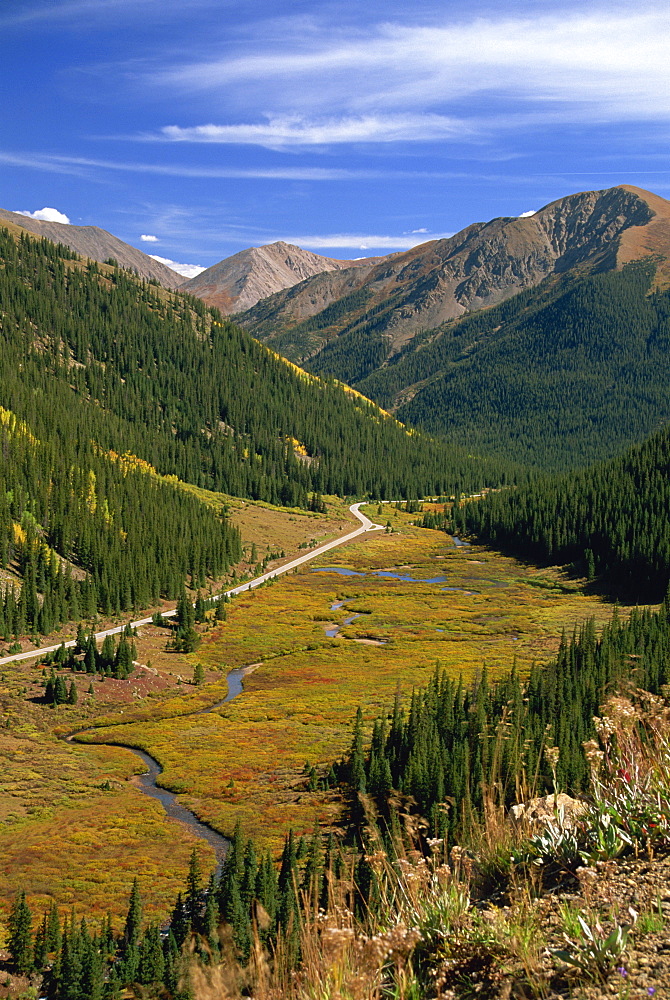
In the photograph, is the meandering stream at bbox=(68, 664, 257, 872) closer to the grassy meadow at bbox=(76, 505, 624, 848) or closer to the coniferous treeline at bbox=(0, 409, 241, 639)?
the grassy meadow at bbox=(76, 505, 624, 848)

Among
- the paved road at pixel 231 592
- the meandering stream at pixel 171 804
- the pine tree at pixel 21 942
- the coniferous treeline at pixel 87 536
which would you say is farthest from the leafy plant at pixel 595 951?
the coniferous treeline at pixel 87 536

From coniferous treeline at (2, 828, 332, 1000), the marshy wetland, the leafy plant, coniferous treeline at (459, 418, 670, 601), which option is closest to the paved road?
the marshy wetland

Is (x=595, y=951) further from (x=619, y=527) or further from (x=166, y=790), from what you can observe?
(x=619, y=527)

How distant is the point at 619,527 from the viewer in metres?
164

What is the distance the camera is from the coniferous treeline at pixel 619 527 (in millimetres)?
150875

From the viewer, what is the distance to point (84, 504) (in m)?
146

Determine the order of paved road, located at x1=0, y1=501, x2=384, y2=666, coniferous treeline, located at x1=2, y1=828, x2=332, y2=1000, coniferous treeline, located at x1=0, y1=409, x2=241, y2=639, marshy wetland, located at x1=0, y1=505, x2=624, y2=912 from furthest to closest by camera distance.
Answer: coniferous treeline, located at x1=0, y1=409, x2=241, y2=639 → paved road, located at x1=0, y1=501, x2=384, y2=666 → marshy wetland, located at x1=0, y1=505, x2=624, y2=912 → coniferous treeline, located at x1=2, y1=828, x2=332, y2=1000

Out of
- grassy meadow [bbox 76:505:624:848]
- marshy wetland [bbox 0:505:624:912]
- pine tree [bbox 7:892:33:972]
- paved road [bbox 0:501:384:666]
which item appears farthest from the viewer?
paved road [bbox 0:501:384:666]

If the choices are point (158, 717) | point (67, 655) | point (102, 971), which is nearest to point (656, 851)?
point (102, 971)

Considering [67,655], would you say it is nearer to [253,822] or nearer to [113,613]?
[113,613]

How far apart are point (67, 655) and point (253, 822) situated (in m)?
46.5

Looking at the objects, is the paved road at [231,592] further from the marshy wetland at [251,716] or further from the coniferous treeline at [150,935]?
the coniferous treeline at [150,935]

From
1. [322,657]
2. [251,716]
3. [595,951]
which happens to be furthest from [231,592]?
[595,951]

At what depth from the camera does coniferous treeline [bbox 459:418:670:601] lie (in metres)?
151
